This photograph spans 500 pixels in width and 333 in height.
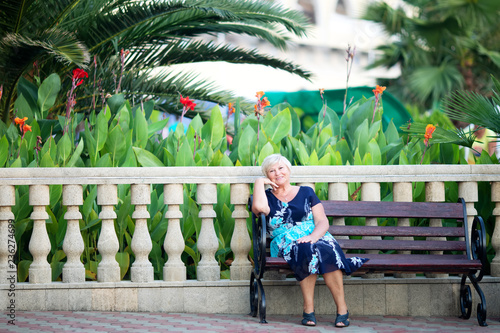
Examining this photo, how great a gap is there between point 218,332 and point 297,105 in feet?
30.9

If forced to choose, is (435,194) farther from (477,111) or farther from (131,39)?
(131,39)

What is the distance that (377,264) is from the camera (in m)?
4.20

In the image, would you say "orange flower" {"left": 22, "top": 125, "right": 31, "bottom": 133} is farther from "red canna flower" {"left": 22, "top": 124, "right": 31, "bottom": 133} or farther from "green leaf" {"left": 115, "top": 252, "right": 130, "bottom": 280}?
"green leaf" {"left": 115, "top": 252, "right": 130, "bottom": 280}

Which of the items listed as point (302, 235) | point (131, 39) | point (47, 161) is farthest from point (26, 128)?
point (131, 39)

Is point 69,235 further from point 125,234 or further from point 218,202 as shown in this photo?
point 218,202

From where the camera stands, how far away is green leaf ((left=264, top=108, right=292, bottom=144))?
5.58m

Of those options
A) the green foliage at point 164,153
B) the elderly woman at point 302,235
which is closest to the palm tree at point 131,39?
the green foliage at point 164,153

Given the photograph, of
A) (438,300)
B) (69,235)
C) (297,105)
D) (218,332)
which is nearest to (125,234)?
(69,235)

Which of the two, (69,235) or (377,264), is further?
(69,235)

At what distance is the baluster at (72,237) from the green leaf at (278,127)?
1798mm

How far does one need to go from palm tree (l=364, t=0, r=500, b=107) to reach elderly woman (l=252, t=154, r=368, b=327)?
14.5 m

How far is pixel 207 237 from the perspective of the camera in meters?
4.66

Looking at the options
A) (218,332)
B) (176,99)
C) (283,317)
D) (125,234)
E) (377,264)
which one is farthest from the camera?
(176,99)

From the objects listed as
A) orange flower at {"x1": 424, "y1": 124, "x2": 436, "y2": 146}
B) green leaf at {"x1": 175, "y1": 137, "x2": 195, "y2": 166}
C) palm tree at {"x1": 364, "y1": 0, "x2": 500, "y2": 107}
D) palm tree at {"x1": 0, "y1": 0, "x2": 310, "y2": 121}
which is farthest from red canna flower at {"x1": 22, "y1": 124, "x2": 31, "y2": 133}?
palm tree at {"x1": 364, "y1": 0, "x2": 500, "y2": 107}
